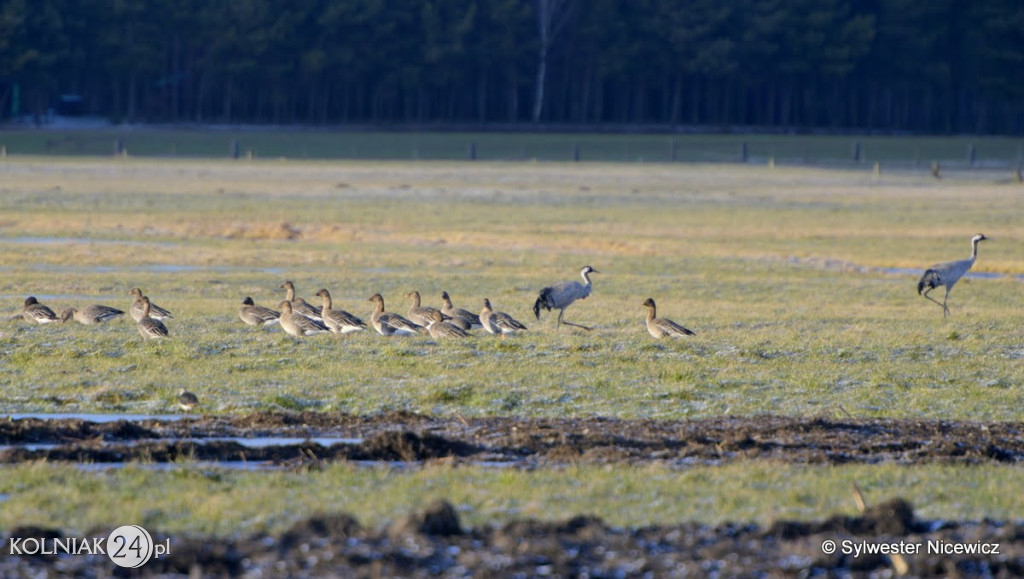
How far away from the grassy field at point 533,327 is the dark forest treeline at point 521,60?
42.8 metres

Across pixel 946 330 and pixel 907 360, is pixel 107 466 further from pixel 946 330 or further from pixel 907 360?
pixel 946 330

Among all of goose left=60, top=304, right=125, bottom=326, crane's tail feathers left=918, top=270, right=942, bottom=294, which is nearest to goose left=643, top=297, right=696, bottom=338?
crane's tail feathers left=918, top=270, right=942, bottom=294

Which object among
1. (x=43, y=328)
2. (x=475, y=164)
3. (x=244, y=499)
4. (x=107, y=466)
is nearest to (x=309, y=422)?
(x=107, y=466)

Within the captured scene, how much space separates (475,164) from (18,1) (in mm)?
33456

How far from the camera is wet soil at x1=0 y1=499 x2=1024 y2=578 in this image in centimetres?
749

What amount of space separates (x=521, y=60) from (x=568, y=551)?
94.3 metres

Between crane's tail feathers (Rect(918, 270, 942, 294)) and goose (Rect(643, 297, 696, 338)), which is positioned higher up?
crane's tail feathers (Rect(918, 270, 942, 294))

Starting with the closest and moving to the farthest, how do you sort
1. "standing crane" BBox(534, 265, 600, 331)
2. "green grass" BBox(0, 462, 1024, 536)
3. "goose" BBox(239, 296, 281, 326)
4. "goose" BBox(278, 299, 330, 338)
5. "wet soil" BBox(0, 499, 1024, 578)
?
1. "wet soil" BBox(0, 499, 1024, 578)
2. "green grass" BBox(0, 462, 1024, 536)
3. "goose" BBox(278, 299, 330, 338)
4. "goose" BBox(239, 296, 281, 326)
5. "standing crane" BBox(534, 265, 600, 331)

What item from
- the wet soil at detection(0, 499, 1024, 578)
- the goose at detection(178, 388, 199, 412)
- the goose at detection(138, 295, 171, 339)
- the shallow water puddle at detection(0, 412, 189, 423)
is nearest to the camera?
the wet soil at detection(0, 499, 1024, 578)

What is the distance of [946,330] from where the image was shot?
→ 18594 millimetres

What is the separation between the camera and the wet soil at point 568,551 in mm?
7492

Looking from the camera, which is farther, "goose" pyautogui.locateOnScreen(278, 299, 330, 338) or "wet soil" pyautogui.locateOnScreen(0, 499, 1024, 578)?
"goose" pyautogui.locateOnScreen(278, 299, 330, 338)

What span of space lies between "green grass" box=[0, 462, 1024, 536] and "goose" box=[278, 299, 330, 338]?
7.66 metres

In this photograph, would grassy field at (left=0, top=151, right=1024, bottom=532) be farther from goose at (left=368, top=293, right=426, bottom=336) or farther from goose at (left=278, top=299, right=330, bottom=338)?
goose at (left=278, top=299, right=330, bottom=338)
